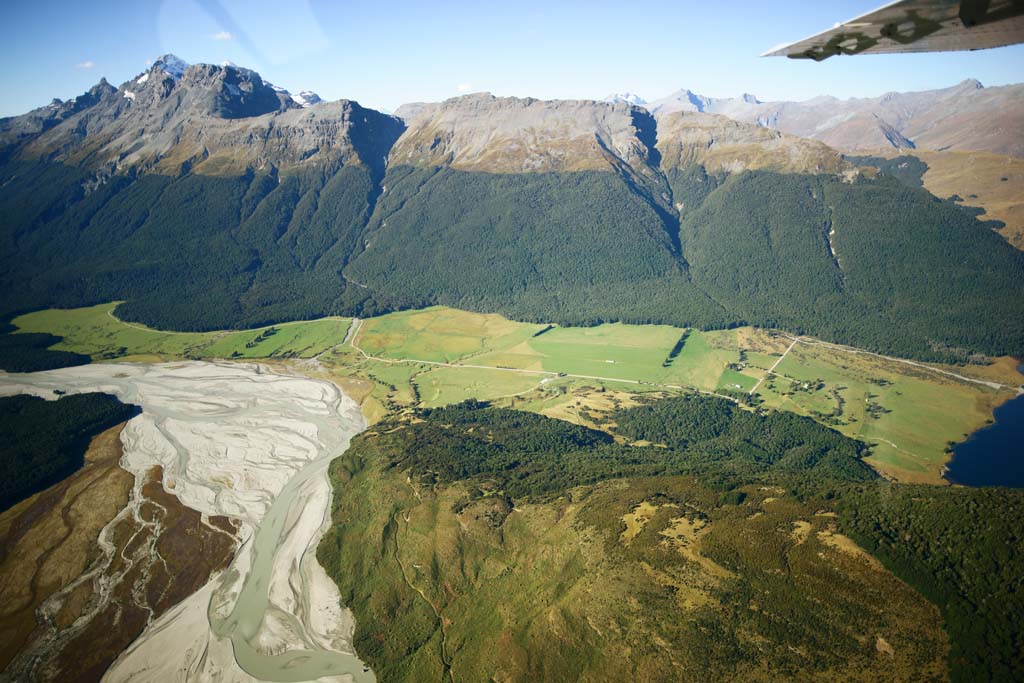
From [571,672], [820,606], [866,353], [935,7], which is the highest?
[935,7]

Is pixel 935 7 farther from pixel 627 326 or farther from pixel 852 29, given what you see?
pixel 627 326

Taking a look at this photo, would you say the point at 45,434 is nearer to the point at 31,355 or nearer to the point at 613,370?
the point at 31,355

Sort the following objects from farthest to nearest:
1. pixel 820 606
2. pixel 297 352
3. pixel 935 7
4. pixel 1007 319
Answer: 1. pixel 297 352
2. pixel 1007 319
3. pixel 820 606
4. pixel 935 7

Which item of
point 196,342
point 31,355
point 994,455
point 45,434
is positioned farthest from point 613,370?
point 31,355

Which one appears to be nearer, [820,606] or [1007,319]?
[820,606]

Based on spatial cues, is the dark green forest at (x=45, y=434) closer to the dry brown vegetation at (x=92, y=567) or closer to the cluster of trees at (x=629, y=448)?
the dry brown vegetation at (x=92, y=567)

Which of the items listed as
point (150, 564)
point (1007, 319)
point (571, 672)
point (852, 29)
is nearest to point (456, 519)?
point (571, 672)

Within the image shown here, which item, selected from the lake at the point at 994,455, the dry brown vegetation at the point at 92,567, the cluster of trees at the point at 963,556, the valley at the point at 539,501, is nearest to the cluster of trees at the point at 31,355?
the valley at the point at 539,501
